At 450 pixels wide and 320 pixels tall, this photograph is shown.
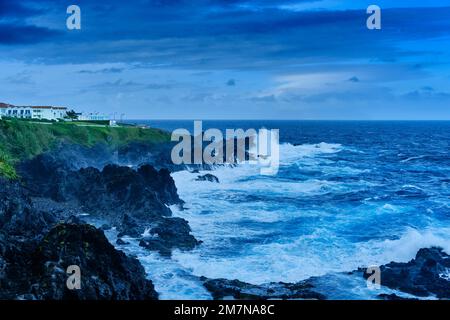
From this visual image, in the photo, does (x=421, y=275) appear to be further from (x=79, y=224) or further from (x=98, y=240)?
(x=79, y=224)

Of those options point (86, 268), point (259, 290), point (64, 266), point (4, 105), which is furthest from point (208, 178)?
point (4, 105)

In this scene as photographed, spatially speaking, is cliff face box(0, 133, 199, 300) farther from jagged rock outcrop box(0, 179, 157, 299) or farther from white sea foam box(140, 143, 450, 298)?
white sea foam box(140, 143, 450, 298)

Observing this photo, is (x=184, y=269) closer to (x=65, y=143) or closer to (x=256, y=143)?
(x=65, y=143)

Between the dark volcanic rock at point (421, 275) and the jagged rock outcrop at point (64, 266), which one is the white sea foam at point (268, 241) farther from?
the jagged rock outcrop at point (64, 266)

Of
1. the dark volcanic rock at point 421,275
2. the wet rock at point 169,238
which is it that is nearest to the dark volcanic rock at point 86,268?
the wet rock at point 169,238
